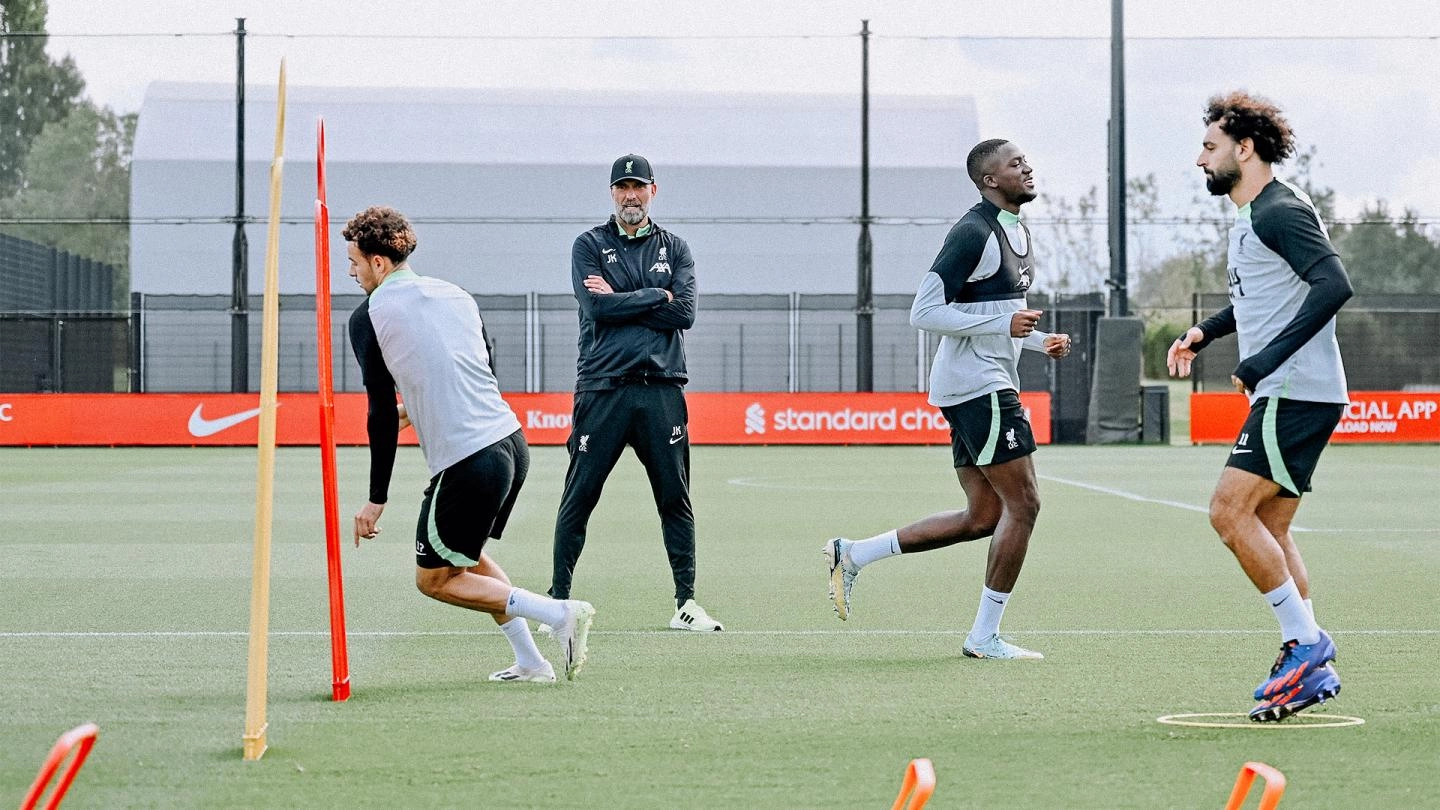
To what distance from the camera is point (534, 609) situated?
6.04 metres

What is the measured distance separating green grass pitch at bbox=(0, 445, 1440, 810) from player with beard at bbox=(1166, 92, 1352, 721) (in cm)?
28

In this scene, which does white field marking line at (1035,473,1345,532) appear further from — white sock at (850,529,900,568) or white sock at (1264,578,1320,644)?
white sock at (1264,578,1320,644)

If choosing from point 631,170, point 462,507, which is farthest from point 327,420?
point 631,170

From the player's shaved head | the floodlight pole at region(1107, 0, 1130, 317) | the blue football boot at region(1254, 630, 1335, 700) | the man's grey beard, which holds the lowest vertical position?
the blue football boot at region(1254, 630, 1335, 700)

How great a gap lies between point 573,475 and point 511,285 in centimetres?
2773

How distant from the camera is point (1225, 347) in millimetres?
32281

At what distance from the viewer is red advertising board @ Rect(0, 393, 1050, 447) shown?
25984 mm

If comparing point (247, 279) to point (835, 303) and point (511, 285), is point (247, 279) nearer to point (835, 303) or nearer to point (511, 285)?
point (511, 285)

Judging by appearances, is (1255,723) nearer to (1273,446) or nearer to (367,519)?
(1273,446)

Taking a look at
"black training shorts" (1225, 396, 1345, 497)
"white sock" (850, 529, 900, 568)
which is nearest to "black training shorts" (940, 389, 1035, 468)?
"white sock" (850, 529, 900, 568)

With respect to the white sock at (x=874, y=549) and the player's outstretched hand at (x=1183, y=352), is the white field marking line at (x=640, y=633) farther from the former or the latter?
the player's outstretched hand at (x=1183, y=352)

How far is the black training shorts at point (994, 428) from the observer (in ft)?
22.3

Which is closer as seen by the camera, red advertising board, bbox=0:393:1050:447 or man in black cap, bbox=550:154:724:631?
man in black cap, bbox=550:154:724:631

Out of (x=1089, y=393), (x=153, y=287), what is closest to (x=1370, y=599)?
(x=1089, y=393)
